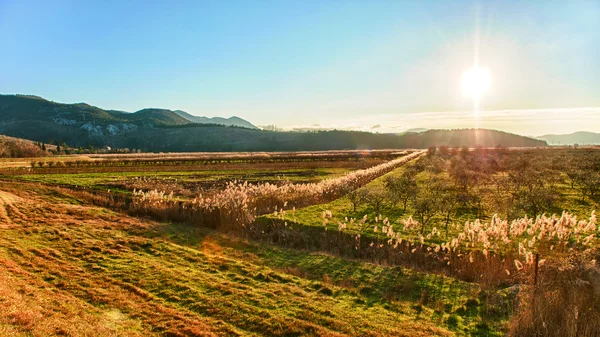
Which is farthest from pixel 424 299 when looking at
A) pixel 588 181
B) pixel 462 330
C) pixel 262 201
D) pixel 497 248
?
pixel 588 181

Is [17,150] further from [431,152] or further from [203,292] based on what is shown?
[431,152]

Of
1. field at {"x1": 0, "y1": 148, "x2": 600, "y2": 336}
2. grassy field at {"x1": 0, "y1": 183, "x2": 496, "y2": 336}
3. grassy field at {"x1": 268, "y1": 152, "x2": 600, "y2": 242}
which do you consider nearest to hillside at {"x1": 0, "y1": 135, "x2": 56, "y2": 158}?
field at {"x1": 0, "y1": 148, "x2": 600, "y2": 336}

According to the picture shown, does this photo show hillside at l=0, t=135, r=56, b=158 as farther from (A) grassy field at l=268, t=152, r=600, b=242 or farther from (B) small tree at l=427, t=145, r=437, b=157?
(B) small tree at l=427, t=145, r=437, b=157

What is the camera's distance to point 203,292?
416 inches

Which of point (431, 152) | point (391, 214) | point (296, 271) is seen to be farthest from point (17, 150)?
point (431, 152)

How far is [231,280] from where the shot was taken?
1173cm

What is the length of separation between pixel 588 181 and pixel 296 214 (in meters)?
22.8

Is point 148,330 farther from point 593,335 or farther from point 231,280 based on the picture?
point 593,335

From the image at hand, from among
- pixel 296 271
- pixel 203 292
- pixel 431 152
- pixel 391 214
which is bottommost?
pixel 296 271

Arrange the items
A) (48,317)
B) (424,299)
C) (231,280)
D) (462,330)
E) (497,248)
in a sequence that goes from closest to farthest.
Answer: (48,317) → (462,330) → (424,299) → (231,280) → (497,248)

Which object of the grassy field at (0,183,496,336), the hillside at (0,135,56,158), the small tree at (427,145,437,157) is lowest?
the grassy field at (0,183,496,336)

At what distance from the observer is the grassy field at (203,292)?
8.35 metres

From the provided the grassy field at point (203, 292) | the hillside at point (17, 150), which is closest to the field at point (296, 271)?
the grassy field at point (203, 292)

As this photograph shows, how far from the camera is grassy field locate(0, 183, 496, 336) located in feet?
27.4
